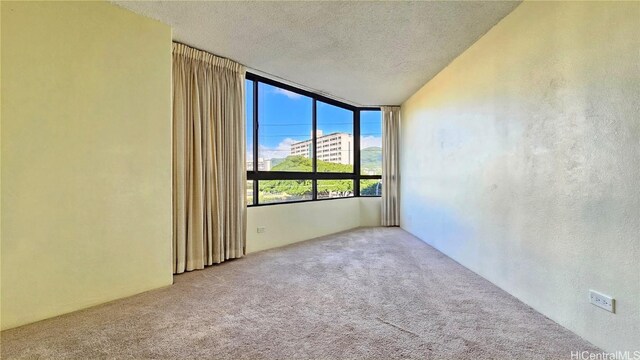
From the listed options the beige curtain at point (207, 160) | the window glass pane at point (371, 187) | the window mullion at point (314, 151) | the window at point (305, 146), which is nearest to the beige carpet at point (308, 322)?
the beige curtain at point (207, 160)

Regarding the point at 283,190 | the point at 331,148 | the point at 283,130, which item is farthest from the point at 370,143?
the point at 283,190

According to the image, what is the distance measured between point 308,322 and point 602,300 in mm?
1776

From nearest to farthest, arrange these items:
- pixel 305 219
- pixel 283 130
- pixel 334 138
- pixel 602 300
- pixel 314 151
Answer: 1. pixel 602 300
2. pixel 283 130
3. pixel 305 219
4. pixel 314 151
5. pixel 334 138

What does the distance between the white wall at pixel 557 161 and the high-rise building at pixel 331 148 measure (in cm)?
236

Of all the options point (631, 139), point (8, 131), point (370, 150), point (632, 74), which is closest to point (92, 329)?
point (8, 131)

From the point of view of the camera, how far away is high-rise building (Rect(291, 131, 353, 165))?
4.89 m

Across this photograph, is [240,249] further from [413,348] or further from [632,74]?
[632,74]

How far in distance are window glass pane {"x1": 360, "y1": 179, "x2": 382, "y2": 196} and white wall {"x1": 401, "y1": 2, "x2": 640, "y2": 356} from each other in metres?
2.70

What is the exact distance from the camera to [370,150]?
6164 millimetres

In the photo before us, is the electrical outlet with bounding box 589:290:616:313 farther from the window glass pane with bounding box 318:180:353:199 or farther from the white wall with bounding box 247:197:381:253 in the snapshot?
the window glass pane with bounding box 318:180:353:199

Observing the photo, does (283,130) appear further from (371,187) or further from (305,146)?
(371,187)

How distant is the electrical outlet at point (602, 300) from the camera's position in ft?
5.58

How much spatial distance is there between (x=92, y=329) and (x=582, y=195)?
326 centimetres

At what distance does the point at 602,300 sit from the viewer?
69.0 inches
